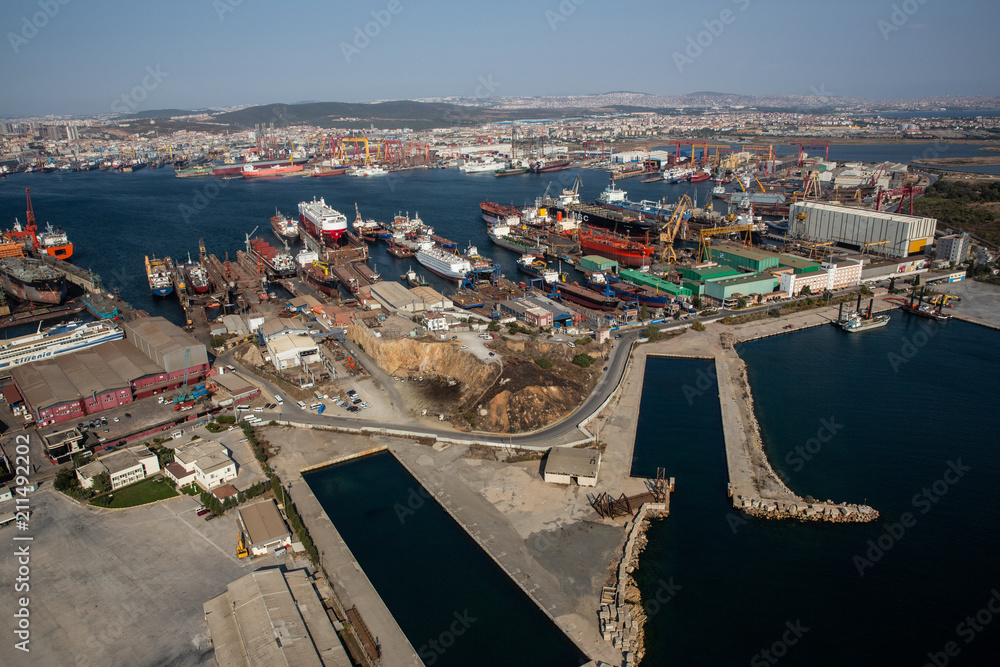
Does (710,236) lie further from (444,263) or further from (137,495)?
(137,495)

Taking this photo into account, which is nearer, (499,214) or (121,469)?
(121,469)

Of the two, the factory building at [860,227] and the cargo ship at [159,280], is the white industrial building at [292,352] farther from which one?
the factory building at [860,227]

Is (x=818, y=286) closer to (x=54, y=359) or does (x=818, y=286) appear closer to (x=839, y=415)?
(x=839, y=415)

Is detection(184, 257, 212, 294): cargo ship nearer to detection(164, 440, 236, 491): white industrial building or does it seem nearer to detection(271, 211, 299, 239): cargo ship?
detection(271, 211, 299, 239): cargo ship

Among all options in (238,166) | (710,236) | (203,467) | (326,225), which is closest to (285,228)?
(326,225)

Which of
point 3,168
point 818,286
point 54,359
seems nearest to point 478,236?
point 818,286
